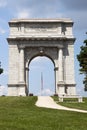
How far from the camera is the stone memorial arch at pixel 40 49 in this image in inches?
3046

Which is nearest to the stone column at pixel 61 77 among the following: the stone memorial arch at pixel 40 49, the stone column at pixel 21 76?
the stone memorial arch at pixel 40 49

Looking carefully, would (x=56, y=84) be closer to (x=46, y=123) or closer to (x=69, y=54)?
(x=69, y=54)

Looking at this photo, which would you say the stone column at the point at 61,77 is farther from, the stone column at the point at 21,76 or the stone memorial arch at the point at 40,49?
the stone column at the point at 21,76

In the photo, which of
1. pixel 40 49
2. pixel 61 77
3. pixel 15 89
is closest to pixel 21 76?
pixel 15 89

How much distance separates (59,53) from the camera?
78.1 meters

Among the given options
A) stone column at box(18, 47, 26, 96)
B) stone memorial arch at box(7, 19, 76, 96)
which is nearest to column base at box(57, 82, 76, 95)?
stone memorial arch at box(7, 19, 76, 96)

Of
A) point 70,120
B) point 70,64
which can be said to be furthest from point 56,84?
point 70,120

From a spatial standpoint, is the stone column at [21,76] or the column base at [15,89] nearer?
the stone column at [21,76]

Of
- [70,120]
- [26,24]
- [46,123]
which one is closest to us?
[46,123]

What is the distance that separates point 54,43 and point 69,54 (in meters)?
3.65

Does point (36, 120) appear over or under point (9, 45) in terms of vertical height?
under

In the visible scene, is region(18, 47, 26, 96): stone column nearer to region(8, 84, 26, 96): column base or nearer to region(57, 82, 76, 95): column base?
region(8, 84, 26, 96): column base

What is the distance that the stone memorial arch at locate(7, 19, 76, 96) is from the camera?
254 ft

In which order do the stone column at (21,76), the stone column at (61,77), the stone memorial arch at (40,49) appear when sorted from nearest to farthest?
the stone column at (61,77)
the stone column at (21,76)
the stone memorial arch at (40,49)
